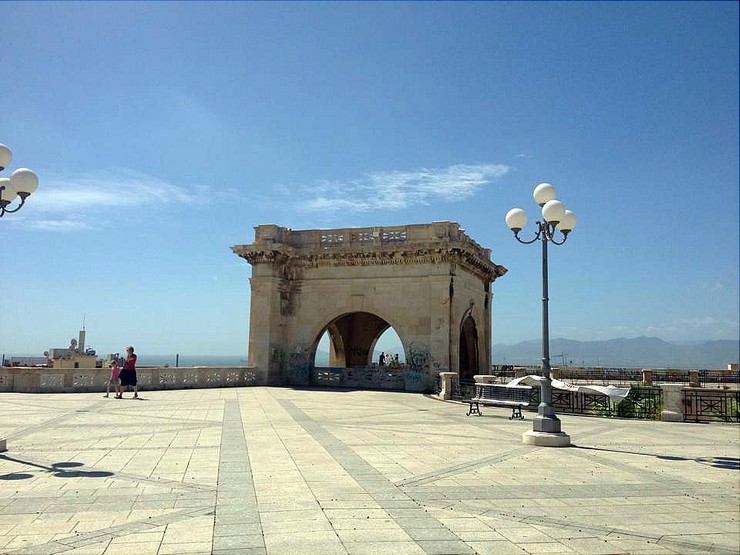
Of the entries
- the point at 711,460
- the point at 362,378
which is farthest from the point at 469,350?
the point at 711,460

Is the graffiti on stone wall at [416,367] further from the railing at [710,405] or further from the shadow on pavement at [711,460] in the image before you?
the shadow on pavement at [711,460]

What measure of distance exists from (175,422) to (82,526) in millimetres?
8447

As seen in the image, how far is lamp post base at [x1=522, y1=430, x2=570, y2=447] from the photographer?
11.9 metres

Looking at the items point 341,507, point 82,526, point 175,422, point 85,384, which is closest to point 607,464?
point 341,507

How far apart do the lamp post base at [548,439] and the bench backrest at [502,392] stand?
211 inches

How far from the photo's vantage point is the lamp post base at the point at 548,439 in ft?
38.9

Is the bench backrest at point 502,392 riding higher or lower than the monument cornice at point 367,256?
lower

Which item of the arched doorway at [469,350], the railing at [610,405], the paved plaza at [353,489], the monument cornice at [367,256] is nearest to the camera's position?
the paved plaza at [353,489]

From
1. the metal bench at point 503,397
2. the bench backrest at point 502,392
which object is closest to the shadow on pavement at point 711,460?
the metal bench at point 503,397

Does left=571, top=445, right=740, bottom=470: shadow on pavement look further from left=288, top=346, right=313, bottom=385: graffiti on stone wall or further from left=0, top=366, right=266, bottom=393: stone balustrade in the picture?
left=288, top=346, right=313, bottom=385: graffiti on stone wall

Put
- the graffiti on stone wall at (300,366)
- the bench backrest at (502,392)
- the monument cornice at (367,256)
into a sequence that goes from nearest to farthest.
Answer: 1. the bench backrest at (502,392)
2. the monument cornice at (367,256)
3. the graffiti on stone wall at (300,366)

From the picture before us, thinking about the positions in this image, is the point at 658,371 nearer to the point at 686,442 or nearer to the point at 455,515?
the point at 686,442

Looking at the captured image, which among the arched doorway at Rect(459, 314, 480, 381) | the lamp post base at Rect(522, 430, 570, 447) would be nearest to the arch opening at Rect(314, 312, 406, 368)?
the arched doorway at Rect(459, 314, 480, 381)

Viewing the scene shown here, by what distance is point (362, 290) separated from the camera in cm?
3077
